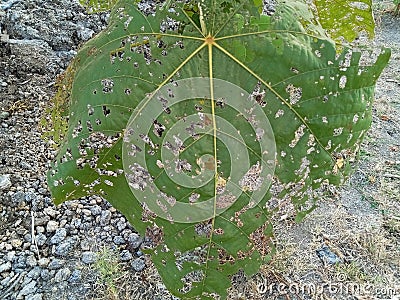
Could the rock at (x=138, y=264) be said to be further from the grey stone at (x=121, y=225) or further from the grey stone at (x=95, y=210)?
the grey stone at (x=95, y=210)

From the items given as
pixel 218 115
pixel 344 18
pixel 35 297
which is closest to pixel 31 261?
pixel 35 297

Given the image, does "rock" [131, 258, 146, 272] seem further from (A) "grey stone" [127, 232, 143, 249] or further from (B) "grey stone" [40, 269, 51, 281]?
(B) "grey stone" [40, 269, 51, 281]

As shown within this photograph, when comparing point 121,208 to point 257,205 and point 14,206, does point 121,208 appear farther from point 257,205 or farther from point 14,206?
point 14,206

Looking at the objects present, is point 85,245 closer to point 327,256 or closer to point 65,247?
point 65,247

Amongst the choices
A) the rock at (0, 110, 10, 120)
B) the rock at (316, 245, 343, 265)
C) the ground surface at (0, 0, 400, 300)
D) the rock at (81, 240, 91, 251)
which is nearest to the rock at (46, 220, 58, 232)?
the ground surface at (0, 0, 400, 300)

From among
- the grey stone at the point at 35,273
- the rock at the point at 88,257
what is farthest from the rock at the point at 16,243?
the rock at the point at 88,257

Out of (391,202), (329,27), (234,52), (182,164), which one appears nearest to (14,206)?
(182,164)
